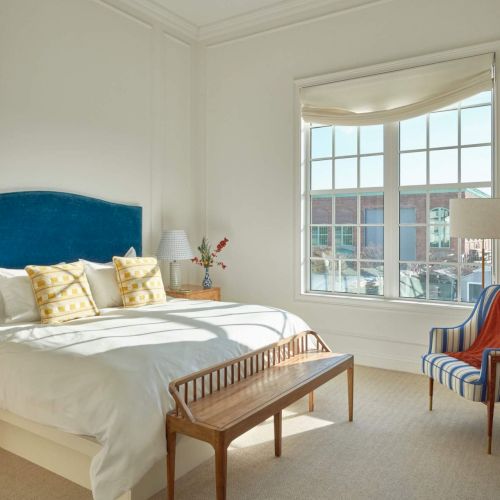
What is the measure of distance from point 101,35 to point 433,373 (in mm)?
4004

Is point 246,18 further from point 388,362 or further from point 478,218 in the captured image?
point 388,362

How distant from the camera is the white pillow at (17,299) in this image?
3270 mm

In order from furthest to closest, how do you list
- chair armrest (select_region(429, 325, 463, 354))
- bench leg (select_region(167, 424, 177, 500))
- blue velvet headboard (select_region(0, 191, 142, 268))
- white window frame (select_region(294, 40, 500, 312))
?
1. white window frame (select_region(294, 40, 500, 312))
2. blue velvet headboard (select_region(0, 191, 142, 268))
3. chair armrest (select_region(429, 325, 463, 354))
4. bench leg (select_region(167, 424, 177, 500))

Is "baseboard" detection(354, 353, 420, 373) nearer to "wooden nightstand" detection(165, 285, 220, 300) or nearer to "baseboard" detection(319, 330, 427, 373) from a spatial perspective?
"baseboard" detection(319, 330, 427, 373)

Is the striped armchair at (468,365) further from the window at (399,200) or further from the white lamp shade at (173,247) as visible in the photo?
the white lamp shade at (173,247)

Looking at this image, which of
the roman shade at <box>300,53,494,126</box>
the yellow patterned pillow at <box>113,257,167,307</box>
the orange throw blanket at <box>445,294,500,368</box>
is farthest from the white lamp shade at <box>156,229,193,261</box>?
the orange throw blanket at <box>445,294,500,368</box>

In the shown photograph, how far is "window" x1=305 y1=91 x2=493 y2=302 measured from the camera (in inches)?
166

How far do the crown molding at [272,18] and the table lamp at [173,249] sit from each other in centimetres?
229

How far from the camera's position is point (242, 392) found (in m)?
2.56

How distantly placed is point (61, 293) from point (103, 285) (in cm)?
54

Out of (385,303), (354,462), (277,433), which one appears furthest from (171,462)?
(385,303)

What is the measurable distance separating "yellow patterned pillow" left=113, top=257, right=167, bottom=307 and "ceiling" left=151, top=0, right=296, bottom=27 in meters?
2.67

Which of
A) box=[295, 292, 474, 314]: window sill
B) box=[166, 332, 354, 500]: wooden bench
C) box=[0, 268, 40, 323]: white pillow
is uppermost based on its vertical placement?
box=[0, 268, 40, 323]: white pillow

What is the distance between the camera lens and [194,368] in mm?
2557
